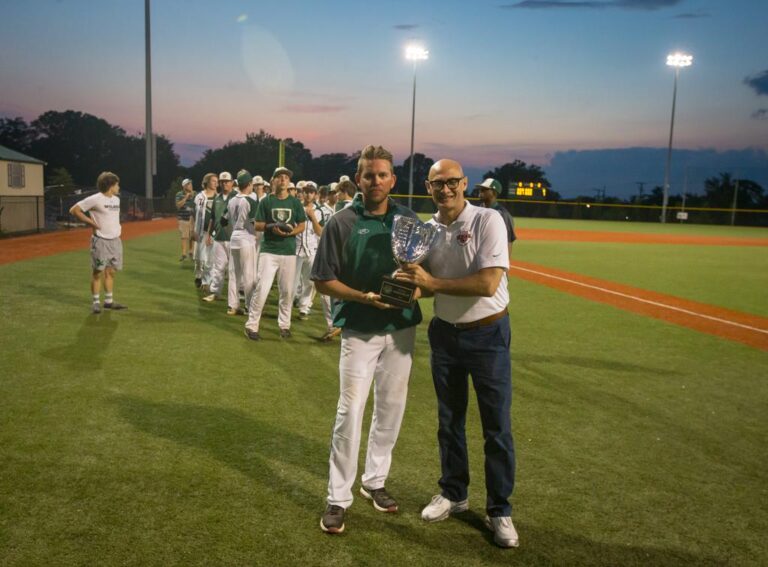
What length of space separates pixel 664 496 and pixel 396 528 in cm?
194

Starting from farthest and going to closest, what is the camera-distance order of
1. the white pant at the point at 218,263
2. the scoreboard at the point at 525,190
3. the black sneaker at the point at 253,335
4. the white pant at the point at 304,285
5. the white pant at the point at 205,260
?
1. the scoreboard at the point at 525,190
2. the white pant at the point at 205,260
3. the white pant at the point at 218,263
4. the white pant at the point at 304,285
5. the black sneaker at the point at 253,335

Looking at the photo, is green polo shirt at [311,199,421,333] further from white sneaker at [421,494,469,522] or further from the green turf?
the green turf

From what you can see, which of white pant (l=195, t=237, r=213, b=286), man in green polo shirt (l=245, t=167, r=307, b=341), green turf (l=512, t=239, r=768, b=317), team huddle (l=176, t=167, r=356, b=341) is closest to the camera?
man in green polo shirt (l=245, t=167, r=307, b=341)

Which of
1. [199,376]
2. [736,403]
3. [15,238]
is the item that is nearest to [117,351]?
[199,376]

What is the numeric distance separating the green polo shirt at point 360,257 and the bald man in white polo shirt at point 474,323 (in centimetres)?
25

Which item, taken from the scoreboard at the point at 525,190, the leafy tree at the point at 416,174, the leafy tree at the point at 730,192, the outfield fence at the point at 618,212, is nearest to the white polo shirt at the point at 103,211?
the outfield fence at the point at 618,212

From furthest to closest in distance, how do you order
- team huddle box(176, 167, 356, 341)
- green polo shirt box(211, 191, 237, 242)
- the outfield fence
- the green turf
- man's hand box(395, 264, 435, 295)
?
the outfield fence < the green turf < green polo shirt box(211, 191, 237, 242) < team huddle box(176, 167, 356, 341) < man's hand box(395, 264, 435, 295)

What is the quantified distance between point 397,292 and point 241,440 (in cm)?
238

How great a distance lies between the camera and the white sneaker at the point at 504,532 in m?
3.62

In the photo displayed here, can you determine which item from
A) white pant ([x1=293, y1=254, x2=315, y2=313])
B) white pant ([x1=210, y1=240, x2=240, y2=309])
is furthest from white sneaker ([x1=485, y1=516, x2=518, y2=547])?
white pant ([x1=210, y1=240, x2=240, y2=309])

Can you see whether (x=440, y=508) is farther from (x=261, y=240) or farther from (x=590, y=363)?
(x=261, y=240)

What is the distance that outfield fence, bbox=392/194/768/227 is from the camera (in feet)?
197

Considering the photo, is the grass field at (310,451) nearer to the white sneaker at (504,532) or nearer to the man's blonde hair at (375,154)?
the white sneaker at (504,532)

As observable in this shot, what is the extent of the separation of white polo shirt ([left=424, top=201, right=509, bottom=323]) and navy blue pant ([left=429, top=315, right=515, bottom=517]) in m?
0.10
